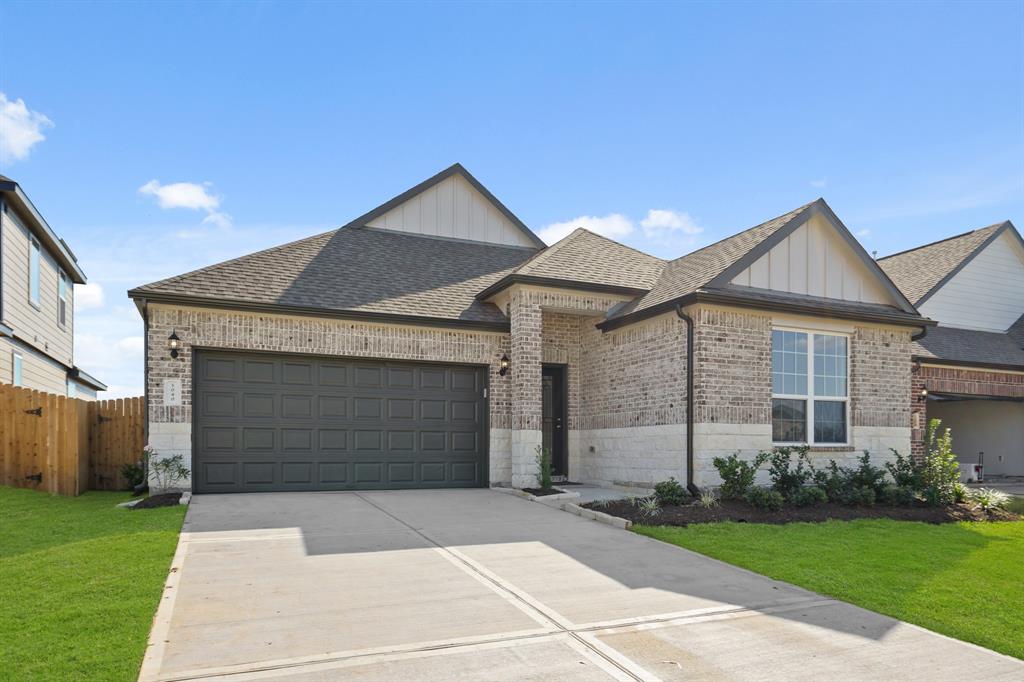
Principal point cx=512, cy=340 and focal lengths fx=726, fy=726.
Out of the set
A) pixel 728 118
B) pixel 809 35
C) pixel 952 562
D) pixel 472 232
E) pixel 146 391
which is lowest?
pixel 952 562

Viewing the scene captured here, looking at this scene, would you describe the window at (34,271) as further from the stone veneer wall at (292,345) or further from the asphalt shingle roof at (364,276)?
the stone veneer wall at (292,345)

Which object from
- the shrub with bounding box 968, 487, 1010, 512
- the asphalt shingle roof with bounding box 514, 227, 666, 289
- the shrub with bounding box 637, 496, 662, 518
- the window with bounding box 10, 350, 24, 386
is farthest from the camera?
the window with bounding box 10, 350, 24, 386

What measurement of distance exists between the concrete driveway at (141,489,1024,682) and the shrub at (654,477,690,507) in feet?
7.82

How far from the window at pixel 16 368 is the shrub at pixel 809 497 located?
53.9 ft

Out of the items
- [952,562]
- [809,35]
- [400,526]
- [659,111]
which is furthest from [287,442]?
[809,35]

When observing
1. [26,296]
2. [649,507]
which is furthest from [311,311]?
[26,296]

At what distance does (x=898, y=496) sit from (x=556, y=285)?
717cm

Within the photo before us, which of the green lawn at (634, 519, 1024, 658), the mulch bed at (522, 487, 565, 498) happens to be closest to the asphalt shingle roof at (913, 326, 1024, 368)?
the green lawn at (634, 519, 1024, 658)

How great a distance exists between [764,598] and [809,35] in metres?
10.4

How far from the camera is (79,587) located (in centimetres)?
622

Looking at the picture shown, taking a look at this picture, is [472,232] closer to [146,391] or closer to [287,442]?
[287,442]

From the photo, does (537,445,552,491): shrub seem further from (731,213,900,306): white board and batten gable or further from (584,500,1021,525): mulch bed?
(731,213,900,306): white board and batten gable

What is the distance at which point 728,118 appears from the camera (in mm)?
14344

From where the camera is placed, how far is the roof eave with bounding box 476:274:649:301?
14125 mm
